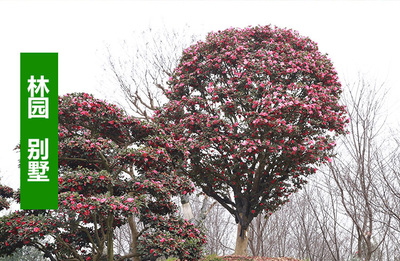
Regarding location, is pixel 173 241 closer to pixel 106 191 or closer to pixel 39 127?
pixel 106 191

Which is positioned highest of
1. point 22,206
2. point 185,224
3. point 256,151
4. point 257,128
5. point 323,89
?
point 323,89

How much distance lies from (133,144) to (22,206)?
6.30ft

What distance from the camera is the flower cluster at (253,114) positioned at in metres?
7.07

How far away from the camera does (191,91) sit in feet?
27.3

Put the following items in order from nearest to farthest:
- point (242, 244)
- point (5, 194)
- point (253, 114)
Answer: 1. point (5, 194)
2. point (253, 114)
3. point (242, 244)

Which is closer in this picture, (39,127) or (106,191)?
(39,127)

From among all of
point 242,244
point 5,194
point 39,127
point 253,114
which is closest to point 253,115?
point 253,114

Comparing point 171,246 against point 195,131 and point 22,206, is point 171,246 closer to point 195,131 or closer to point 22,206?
point 22,206

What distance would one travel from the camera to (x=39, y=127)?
5176 millimetres

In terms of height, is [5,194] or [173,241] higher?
[5,194]

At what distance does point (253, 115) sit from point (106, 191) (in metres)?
3.22

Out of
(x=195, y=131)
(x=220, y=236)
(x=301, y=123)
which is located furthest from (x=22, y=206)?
(x=220, y=236)

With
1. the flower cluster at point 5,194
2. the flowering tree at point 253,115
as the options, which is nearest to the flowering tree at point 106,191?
the flower cluster at point 5,194

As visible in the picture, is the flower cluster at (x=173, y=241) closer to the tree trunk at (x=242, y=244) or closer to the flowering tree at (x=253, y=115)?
the flowering tree at (x=253, y=115)
